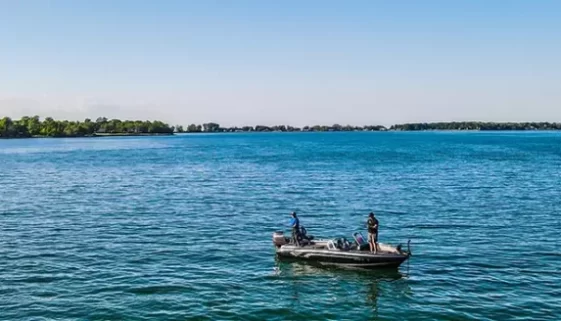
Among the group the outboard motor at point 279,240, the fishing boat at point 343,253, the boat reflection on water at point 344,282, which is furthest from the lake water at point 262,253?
Result: the outboard motor at point 279,240

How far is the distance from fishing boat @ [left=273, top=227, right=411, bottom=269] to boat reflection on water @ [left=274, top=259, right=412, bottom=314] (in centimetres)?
42

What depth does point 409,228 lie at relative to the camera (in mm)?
41938

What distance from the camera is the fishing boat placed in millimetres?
30500

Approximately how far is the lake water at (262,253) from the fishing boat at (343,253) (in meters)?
0.71

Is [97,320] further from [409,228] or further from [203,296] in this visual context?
[409,228]

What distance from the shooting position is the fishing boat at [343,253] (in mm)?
30500

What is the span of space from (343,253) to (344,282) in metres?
2.70

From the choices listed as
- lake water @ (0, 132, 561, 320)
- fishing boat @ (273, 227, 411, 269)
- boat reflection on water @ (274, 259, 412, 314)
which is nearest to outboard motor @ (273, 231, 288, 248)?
fishing boat @ (273, 227, 411, 269)

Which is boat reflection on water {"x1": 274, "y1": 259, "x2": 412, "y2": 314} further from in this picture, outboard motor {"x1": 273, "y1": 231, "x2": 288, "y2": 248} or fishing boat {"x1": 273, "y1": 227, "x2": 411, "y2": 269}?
outboard motor {"x1": 273, "y1": 231, "x2": 288, "y2": 248}

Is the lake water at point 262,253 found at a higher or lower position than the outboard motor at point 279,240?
lower

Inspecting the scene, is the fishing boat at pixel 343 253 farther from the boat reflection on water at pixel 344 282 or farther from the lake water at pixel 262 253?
the lake water at pixel 262 253

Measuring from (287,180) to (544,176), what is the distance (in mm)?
36847

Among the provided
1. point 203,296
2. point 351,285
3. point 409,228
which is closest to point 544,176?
point 409,228

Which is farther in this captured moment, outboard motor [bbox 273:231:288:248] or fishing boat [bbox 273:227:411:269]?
outboard motor [bbox 273:231:288:248]
